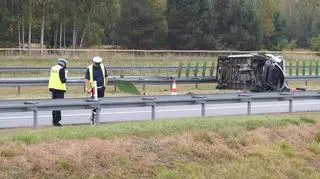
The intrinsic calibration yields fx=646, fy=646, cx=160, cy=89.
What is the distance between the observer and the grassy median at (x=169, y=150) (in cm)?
1030

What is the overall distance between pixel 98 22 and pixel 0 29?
1086 centimetres

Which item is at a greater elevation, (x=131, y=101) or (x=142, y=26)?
(x=142, y=26)

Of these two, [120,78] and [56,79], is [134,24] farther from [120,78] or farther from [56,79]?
[56,79]

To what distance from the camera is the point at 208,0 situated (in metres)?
70.6

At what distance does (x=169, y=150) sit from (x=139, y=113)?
5939 mm

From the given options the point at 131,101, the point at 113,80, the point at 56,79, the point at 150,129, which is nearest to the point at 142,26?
the point at 113,80

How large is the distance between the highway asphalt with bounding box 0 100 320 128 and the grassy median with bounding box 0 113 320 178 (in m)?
2.98

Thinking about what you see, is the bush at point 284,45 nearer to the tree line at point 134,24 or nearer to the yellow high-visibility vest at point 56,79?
the tree line at point 134,24

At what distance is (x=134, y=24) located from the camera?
6969cm

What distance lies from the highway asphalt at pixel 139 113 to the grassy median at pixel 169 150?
9.77ft

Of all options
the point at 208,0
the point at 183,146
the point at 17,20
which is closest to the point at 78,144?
the point at 183,146

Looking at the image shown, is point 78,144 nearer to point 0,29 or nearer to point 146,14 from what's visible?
point 0,29

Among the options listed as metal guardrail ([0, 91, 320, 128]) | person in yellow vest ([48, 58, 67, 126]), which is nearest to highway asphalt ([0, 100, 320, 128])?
person in yellow vest ([48, 58, 67, 126])

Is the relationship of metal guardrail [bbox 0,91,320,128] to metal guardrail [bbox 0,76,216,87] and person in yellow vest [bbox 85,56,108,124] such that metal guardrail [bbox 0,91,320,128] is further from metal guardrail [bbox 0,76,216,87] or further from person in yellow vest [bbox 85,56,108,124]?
metal guardrail [bbox 0,76,216,87]
